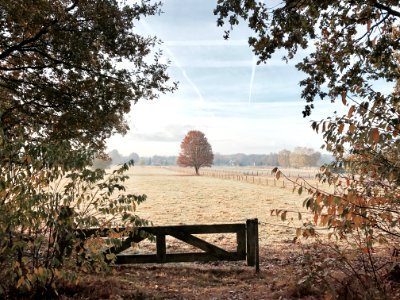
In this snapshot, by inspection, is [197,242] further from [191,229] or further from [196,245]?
[191,229]

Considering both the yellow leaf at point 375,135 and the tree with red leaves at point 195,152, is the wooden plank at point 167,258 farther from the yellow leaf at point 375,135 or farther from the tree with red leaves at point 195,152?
the tree with red leaves at point 195,152

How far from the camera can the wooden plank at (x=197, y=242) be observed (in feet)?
28.6

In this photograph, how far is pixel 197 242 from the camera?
29.0 feet

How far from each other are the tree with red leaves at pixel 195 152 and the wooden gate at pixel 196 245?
96.8m

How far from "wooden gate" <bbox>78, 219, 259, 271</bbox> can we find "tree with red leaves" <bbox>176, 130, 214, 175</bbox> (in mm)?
96817

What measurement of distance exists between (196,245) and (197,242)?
0.33 feet

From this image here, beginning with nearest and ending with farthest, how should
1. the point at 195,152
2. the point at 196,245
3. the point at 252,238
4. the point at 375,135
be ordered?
1. the point at 375,135
2. the point at 196,245
3. the point at 252,238
4. the point at 195,152

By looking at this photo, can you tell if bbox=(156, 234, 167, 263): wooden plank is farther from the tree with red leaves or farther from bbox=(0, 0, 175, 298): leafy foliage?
the tree with red leaves

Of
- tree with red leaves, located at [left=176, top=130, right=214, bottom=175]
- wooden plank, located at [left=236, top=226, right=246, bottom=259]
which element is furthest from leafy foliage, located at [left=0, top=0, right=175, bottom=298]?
tree with red leaves, located at [left=176, top=130, right=214, bottom=175]

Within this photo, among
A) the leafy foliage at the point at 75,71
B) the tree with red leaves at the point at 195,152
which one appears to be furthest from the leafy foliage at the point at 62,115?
the tree with red leaves at the point at 195,152

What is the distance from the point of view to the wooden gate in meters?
8.72

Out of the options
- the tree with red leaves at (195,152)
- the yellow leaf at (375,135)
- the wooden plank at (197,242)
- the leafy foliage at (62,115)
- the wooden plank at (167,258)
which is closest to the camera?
the yellow leaf at (375,135)

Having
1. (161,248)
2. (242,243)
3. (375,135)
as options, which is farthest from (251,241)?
(375,135)

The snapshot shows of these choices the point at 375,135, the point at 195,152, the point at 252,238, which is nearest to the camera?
the point at 375,135
